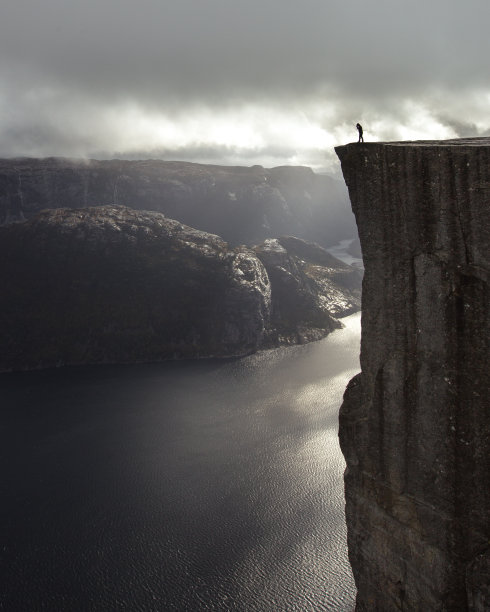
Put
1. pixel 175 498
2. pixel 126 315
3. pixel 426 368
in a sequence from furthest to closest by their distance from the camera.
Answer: pixel 126 315, pixel 175 498, pixel 426 368

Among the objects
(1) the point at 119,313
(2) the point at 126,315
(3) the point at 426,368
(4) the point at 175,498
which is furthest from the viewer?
(1) the point at 119,313

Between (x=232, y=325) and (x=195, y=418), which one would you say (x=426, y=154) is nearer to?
(x=195, y=418)

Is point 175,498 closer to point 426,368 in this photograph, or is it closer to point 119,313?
point 426,368

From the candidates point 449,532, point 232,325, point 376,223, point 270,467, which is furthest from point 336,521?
point 232,325

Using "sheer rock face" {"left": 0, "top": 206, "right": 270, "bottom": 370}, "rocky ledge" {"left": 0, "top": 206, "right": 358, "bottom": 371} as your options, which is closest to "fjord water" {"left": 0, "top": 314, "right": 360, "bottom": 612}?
"sheer rock face" {"left": 0, "top": 206, "right": 270, "bottom": 370}

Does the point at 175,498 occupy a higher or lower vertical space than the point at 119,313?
lower

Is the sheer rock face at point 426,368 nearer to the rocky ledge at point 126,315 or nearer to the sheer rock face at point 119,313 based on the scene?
the rocky ledge at point 126,315

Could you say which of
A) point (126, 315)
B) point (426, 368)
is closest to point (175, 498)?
point (426, 368)
